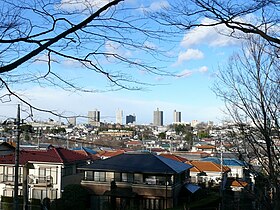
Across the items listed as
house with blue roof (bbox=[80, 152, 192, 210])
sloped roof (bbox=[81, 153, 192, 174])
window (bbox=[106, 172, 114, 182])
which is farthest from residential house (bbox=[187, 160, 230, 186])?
window (bbox=[106, 172, 114, 182])

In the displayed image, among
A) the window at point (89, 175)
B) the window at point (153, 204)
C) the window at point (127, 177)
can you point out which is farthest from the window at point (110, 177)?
the window at point (153, 204)

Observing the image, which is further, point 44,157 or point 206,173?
point 206,173

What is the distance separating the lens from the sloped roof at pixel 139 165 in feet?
56.4

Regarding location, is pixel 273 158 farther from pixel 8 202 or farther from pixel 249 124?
pixel 8 202

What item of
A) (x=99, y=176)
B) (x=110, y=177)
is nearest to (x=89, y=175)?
Answer: (x=99, y=176)

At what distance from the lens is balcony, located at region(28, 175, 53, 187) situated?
1873 centimetres

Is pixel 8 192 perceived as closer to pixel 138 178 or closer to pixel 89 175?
pixel 89 175

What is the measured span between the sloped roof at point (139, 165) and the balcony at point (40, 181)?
7.13 feet

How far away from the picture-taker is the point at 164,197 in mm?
16781

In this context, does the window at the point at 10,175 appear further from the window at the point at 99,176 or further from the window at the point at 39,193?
the window at the point at 99,176

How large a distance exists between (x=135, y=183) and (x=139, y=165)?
98 cm

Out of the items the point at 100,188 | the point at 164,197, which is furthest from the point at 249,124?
the point at 100,188

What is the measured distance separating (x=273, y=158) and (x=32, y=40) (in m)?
3.72

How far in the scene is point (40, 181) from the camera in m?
19.0
